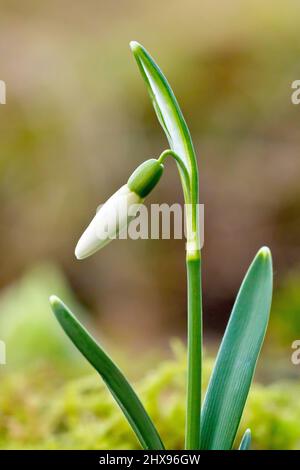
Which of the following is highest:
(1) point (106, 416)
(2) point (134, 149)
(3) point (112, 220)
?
(2) point (134, 149)

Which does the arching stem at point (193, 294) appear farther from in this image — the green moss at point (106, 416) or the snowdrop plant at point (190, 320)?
the green moss at point (106, 416)

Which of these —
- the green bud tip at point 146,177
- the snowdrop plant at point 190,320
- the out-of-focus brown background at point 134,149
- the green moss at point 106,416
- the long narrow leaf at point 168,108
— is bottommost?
the green moss at point 106,416

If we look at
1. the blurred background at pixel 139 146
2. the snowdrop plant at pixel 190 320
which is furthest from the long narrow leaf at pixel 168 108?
the blurred background at pixel 139 146

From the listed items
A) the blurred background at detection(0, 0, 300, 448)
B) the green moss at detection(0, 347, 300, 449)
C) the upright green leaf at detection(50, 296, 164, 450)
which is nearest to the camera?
the upright green leaf at detection(50, 296, 164, 450)

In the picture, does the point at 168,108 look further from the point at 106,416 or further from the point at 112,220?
the point at 106,416

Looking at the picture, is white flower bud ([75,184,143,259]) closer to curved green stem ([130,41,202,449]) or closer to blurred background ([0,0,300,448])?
curved green stem ([130,41,202,449])

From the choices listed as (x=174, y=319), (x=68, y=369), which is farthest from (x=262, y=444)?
(x=174, y=319)

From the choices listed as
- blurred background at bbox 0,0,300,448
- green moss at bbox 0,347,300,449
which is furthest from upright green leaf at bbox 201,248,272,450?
blurred background at bbox 0,0,300,448

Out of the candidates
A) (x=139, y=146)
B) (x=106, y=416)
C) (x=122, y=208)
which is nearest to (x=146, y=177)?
(x=122, y=208)
